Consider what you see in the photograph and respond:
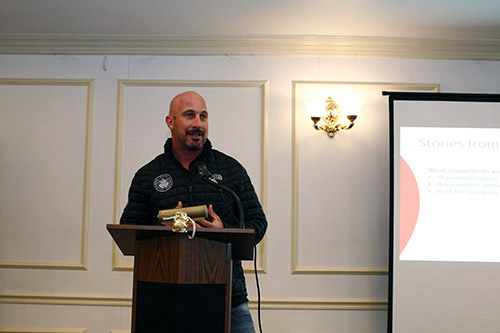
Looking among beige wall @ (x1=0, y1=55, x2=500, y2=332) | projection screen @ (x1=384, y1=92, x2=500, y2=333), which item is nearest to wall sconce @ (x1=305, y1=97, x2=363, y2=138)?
beige wall @ (x1=0, y1=55, x2=500, y2=332)

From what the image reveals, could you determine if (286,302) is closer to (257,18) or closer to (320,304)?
(320,304)

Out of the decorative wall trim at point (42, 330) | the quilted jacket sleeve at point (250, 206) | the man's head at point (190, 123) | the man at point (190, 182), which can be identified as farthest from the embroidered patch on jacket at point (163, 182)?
the decorative wall trim at point (42, 330)

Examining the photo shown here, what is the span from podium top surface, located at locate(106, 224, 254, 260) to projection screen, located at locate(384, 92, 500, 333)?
2.04 metres

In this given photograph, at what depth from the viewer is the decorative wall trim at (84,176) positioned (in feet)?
12.5

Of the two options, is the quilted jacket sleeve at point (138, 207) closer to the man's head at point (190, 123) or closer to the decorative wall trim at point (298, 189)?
the man's head at point (190, 123)

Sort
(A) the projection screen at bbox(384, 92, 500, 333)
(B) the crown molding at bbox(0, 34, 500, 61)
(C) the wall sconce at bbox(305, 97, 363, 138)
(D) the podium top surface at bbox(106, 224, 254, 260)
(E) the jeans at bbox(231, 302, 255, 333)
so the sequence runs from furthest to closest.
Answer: (B) the crown molding at bbox(0, 34, 500, 61)
(C) the wall sconce at bbox(305, 97, 363, 138)
(A) the projection screen at bbox(384, 92, 500, 333)
(E) the jeans at bbox(231, 302, 255, 333)
(D) the podium top surface at bbox(106, 224, 254, 260)

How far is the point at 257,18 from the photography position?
3.54 meters

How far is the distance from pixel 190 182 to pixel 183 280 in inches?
25.0

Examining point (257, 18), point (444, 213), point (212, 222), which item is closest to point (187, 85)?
point (257, 18)

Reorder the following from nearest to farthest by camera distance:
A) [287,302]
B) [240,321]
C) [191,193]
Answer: [240,321]
[191,193]
[287,302]

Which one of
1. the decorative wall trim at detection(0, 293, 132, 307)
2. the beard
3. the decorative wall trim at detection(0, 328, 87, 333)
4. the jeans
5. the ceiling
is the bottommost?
the decorative wall trim at detection(0, 328, 87, 333)

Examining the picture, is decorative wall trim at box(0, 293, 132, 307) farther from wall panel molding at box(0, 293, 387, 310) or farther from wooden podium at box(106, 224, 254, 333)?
wooden podium at box(106, 224, 254, 333)

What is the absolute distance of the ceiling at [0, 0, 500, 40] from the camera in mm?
3301

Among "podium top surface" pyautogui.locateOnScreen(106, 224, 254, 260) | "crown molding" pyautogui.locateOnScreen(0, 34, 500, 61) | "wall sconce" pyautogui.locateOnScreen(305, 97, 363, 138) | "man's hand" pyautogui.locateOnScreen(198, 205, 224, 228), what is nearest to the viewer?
"podium top surface" pyautogui.locateOnScreen(106, 224, 254, 260)
